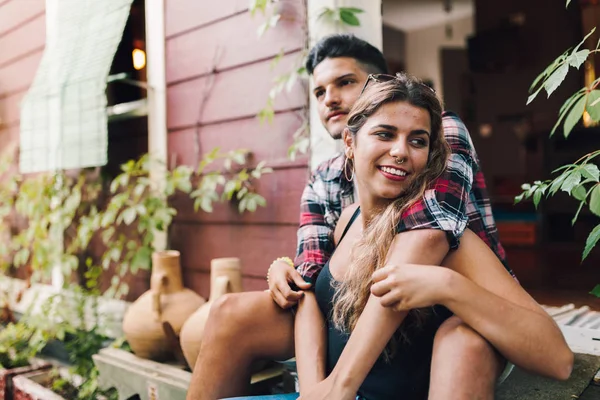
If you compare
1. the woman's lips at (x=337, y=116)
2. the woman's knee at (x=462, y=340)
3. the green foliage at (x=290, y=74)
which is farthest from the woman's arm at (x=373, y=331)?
the green foliage at (x=290, y=74)

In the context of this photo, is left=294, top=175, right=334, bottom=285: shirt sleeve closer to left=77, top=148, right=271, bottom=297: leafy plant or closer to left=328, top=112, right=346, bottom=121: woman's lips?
left=328, top=112, right=346, bottom=121: woman's lips

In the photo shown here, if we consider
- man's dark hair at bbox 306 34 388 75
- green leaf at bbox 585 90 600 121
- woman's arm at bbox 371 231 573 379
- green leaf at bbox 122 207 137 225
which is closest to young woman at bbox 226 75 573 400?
woman's arm at bbox 371 231 573 379

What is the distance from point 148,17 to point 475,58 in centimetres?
469

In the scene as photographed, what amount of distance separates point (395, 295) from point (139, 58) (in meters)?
2.91

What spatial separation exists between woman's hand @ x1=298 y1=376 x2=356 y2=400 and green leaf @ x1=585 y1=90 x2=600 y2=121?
87 centimetres

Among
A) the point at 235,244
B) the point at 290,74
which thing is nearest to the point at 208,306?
the point at 235,244

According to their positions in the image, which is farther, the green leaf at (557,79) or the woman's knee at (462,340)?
the green leaf at (557,79)

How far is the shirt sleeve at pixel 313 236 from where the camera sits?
163 centimetres

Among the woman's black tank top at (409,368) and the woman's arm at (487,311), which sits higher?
the woman's arm at (487,311)

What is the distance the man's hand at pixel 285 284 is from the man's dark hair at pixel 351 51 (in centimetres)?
81

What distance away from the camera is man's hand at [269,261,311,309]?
1515 millimetres

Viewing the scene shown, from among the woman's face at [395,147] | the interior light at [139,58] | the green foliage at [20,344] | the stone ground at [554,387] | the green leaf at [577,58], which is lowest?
the green foliage at [20,344]

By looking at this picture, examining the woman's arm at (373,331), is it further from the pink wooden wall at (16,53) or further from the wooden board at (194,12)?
the pink wooden wall at (16,53)

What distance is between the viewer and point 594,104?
4.02ft
